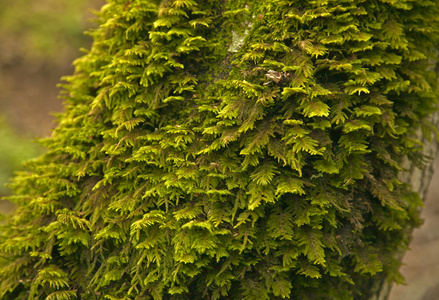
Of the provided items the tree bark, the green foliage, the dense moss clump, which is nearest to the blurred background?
the green foliage

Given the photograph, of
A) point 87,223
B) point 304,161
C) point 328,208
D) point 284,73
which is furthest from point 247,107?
point 87,223

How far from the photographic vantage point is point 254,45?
5.72ft

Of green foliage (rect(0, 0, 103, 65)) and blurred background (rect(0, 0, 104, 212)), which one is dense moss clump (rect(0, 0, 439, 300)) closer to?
blurred background (rect(0, 0, 104, 212))

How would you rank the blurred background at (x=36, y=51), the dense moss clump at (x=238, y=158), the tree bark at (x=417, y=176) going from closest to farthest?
the dense moss clump at (x=238, y=158) < the tree bark at (x=417, y=176) < the blurred background at (x=36, y=51)

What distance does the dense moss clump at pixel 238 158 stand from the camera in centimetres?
169

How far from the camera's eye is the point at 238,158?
1744 millimetres

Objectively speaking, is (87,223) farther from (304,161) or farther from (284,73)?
(284,73)

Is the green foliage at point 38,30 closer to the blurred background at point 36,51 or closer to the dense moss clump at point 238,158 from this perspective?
the blurred background at point 36,51

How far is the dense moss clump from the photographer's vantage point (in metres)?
1.69

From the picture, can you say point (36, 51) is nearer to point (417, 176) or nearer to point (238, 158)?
point (238, 158)

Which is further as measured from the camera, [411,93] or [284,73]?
[411,93]

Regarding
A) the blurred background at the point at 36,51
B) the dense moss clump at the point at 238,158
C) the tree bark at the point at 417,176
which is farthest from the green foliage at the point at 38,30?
the tree bark at the point at 417,176

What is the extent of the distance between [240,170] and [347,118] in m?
0.62

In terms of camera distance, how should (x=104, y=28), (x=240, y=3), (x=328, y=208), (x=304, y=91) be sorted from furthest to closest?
(x=104, y=28)
(x=240, y=3)
(x=328, y=208)
(x=304, y=91)
